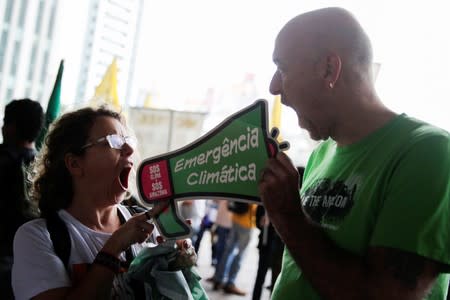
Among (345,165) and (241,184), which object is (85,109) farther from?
(345,165)

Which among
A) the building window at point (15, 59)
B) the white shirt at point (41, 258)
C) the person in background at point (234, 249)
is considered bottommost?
the person in background at point (234, 249)

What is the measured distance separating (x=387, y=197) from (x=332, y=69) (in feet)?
1.05

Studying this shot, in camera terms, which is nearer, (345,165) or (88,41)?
(345,165)

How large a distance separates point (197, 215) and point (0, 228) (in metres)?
3.06

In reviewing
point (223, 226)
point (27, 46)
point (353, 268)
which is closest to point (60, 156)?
point (353, 268)

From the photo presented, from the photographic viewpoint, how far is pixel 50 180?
1407mm

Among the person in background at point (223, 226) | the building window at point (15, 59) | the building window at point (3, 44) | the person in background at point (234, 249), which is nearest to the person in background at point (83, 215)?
the person in background at point (234, 249)

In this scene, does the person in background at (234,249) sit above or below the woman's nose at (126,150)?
below

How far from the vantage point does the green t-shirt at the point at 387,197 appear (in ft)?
2.57

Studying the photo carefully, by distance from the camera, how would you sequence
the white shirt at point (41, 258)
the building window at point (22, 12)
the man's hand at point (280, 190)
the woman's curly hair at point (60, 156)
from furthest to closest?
the building window at point (22, 12) → the woman's curly hair at point (60, 156) → the white shirt at point (41, 258) → the man's hand at point (280, 190)

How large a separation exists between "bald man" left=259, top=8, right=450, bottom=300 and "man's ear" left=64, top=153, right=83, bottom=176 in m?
0.71

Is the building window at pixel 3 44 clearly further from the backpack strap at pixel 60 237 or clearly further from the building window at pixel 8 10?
the backpack strap at pixel 60 237

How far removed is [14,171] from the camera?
A: 2.15m

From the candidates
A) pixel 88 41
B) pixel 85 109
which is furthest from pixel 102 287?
pixel 88 41
